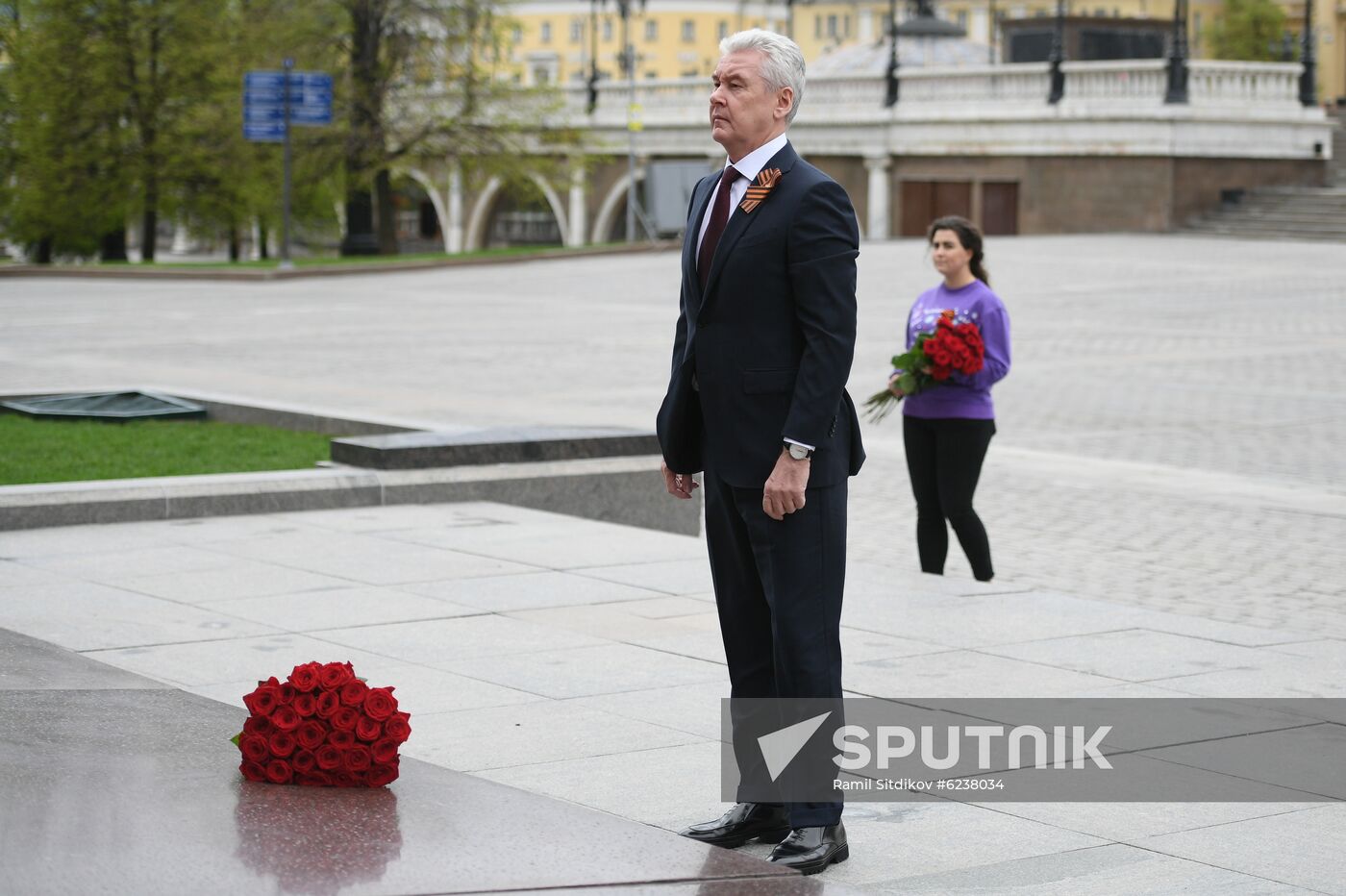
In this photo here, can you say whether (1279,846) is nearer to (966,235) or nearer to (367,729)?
(367,729)

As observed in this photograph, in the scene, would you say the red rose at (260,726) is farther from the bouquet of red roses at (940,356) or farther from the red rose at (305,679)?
the bouquet of red roses at (940,356)

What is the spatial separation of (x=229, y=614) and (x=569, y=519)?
10.5 ft

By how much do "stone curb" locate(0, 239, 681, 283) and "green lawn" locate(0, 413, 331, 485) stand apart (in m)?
24.4

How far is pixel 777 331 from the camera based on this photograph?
4816mm

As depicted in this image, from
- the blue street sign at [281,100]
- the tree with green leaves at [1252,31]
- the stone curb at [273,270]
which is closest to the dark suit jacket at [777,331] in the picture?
the stone curb at [273,270]

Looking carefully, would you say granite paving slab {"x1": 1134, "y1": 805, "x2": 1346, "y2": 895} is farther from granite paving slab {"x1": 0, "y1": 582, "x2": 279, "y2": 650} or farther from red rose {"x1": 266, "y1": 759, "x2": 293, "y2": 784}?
granite paving slab {"x1": 0, "y1": 582, "x2": 279, "y2": 650}

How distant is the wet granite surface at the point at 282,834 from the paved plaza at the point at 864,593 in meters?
0.18

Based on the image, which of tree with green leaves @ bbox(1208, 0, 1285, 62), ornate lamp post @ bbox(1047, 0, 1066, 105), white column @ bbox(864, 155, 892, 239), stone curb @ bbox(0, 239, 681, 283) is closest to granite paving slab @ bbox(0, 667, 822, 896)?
stone curb @ bbox(0, 239, 681, 283)

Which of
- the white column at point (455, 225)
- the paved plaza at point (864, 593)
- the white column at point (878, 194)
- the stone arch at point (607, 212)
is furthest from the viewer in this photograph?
the white column at point (455, 225)

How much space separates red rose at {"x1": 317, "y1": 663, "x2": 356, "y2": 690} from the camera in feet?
16.0

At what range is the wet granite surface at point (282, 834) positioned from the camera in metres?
4.15

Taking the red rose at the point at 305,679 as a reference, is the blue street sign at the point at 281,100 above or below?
above

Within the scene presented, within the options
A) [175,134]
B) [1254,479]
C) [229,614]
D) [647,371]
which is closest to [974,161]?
[175,134]

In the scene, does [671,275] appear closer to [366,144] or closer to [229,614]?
[366,144]
